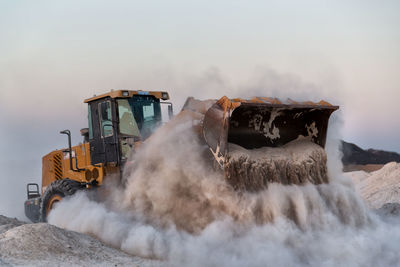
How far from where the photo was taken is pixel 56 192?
30.3ft

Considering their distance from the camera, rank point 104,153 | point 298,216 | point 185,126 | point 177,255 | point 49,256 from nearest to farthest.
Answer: point 49,256, point 177,255, point 298,216, point 185,126, point 104,153

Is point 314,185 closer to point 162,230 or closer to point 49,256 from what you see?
point 162,230

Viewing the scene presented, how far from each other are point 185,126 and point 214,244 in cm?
186

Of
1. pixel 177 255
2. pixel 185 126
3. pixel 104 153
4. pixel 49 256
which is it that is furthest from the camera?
pixel 104 153

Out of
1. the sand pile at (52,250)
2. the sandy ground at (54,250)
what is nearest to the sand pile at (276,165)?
the sandy ground at (54,250)

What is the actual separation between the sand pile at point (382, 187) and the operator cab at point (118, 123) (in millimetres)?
6846

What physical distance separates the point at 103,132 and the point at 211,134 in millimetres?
2868

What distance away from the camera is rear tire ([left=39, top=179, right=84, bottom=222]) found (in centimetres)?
898

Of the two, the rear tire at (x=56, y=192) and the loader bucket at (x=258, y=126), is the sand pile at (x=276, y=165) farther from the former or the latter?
the rear tire at (x=56, y=192)

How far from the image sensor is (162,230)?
7066 millimetres

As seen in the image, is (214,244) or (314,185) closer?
(214,244)

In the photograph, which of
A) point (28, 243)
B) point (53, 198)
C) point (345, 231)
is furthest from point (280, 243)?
point (53, 198)

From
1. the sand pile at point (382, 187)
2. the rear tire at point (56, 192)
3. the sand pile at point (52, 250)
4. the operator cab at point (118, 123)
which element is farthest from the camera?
the sand pile at point (382, 187)

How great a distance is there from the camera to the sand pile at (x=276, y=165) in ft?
22.2
